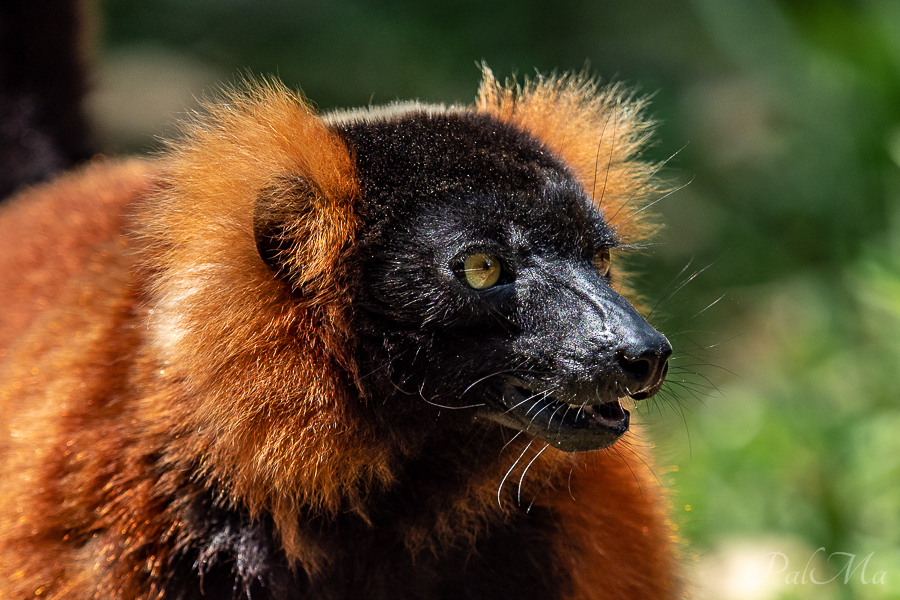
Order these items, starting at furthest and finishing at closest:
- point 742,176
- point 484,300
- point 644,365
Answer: point 742,176, point 484,300, point 644,365

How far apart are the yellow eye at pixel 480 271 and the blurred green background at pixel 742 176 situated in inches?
67.7

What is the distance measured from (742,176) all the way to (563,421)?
5485mm

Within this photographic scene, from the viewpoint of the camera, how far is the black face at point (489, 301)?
6.28ft

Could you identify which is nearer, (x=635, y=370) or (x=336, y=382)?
(x=635, y=370)

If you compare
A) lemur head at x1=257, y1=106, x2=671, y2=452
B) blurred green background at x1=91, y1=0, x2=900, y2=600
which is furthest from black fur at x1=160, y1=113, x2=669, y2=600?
blurred green background at x1=91, y1=0, x2=900, y2=600

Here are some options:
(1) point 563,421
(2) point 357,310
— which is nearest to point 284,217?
(2) point 357,310

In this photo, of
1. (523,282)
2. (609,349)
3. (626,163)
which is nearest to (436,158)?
(523,282)

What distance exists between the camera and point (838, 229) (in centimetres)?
620

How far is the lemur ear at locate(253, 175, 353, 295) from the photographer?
1.99 metres

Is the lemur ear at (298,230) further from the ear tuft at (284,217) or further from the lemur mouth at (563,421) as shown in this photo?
the lemur mouth at (563,421)

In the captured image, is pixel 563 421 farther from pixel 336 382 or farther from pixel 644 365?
pixel 336 382

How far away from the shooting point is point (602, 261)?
2.28 m

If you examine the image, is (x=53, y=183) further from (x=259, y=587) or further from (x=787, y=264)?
(x=787, y=264)

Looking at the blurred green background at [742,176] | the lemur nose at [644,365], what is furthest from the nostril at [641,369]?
the blurred green background at [742,176]
